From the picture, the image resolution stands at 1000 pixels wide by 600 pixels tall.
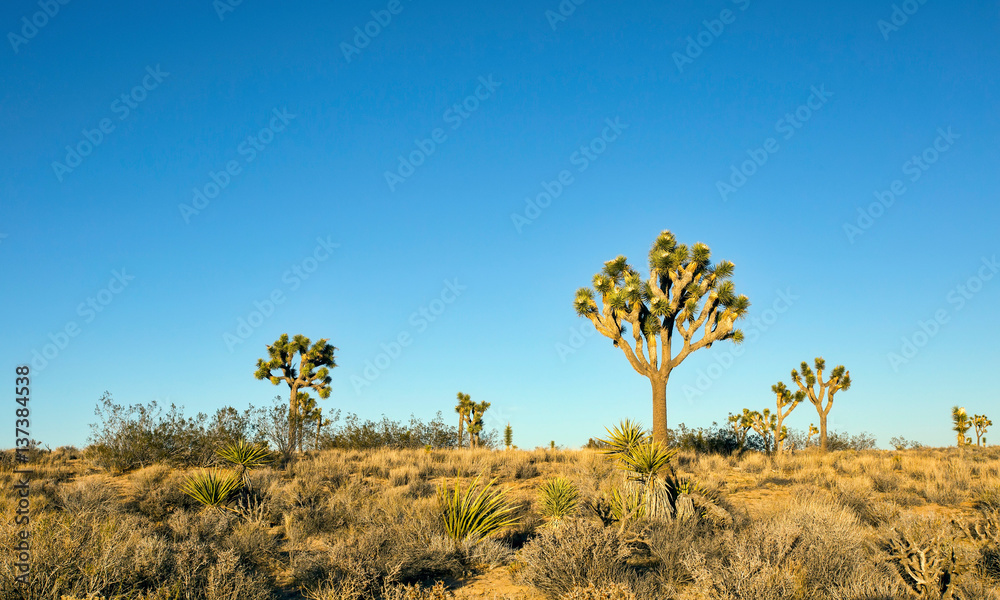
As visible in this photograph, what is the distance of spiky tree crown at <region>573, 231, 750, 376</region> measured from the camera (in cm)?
1947

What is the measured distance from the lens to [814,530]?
8.06 m

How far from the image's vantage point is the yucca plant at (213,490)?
1151 cm

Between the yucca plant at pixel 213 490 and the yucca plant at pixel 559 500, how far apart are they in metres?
6.52

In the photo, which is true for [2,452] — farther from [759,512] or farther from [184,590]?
[759,512]

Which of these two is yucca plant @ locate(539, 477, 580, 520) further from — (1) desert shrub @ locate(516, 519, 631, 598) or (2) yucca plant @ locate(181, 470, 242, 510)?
(2) yucca plant @ locate(181, 470, 242, 510)

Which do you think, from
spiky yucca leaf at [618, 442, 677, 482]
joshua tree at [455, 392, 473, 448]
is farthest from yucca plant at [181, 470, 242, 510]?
joshua tree at [455, 392, 473, 448]

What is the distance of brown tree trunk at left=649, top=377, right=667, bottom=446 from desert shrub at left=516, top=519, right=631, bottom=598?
36.6 ft

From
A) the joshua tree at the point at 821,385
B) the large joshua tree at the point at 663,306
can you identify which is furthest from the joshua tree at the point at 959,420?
the large joshua tree at the point at 663,306

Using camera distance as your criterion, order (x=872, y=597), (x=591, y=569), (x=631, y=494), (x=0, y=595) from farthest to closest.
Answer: (x=631, y=494)
(x=591, y=569)
(x=872, y=597)
(x=0, y=595)

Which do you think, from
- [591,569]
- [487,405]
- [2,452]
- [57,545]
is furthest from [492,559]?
[487,405]

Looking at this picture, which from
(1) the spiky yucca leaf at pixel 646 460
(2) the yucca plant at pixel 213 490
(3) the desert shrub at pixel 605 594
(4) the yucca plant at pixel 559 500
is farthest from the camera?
(2) the yucca plant at pixel 213 490

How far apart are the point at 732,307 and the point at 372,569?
16.1 metres

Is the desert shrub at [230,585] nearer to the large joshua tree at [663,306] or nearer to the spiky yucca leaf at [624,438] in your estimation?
the spiky yucca leaf at [624,438]

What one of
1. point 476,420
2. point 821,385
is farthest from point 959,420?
point 476,420
